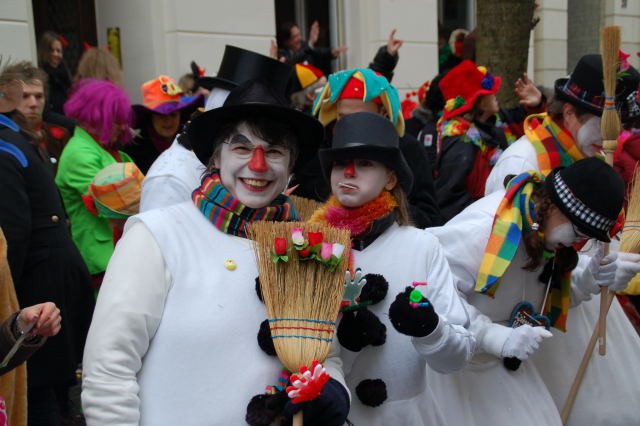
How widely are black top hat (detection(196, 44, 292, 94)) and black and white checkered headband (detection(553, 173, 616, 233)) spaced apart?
4.65ft

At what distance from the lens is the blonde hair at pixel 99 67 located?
669cm

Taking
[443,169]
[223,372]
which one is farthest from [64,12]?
[223,372]

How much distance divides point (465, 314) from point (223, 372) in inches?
37.2

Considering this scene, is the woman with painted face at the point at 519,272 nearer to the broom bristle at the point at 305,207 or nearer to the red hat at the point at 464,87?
the broom bristle at the point at 305,207

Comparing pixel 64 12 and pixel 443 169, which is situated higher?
pixel 64 12

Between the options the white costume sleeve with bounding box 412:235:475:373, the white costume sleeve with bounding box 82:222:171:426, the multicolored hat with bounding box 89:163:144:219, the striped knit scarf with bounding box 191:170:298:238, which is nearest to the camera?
the white costume sleeve with bounding box 82:222:171:426

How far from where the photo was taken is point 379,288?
2717 mm

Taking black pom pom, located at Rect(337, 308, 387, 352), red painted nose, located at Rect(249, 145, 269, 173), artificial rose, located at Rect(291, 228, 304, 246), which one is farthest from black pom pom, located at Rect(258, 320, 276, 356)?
red painted nose, located at Rect(249, 145, 269, 173)

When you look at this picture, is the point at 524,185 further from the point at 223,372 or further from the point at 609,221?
the point at 223,372

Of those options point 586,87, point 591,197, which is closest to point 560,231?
point 591,197

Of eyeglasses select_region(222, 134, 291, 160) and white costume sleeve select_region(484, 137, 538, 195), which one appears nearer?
eyeglasses select_region(222, 134, 291, 160)

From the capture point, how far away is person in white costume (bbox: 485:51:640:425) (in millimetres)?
3592

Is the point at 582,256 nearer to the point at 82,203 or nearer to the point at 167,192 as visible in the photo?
the point at 167,192

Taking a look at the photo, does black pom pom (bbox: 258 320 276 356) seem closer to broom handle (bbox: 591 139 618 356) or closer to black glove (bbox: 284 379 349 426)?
black glove (bbox: 284 379 349 426)
